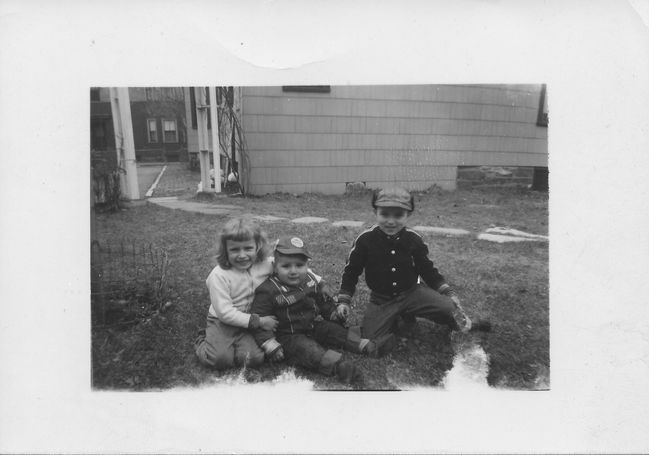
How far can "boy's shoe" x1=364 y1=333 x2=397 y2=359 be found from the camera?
1.47 metres

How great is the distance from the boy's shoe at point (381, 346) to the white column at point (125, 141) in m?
1.23

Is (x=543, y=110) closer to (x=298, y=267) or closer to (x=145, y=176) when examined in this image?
(x=298, y=267)

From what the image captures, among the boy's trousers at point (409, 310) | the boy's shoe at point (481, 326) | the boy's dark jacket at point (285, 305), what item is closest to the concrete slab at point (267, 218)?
the boy's dark jacket at point (285, 305)

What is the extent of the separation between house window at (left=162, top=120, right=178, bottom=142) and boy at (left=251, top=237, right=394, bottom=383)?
1159 mm

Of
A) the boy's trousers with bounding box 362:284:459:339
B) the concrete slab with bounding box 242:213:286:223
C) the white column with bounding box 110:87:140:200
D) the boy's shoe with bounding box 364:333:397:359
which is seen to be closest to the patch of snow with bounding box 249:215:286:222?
the concrete slab with bounding box 242:213:286:223

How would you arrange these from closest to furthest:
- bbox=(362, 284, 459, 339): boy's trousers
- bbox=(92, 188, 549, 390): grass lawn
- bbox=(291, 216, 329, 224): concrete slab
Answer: bbox=(92, 188, 549, 390): grass lawn, bbox=(362, 284, 459, 339): boy's trousers, bbox=(291, 216, 329, 224): concrete slab

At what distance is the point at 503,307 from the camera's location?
1669 mm

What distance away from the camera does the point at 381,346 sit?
4.89 ft

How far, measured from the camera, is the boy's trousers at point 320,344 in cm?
138

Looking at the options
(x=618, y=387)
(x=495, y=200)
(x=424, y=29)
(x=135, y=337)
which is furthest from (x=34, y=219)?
(x=495, y=200)

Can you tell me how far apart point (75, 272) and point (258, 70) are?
101 cm

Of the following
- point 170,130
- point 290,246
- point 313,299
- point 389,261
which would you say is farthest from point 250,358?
point 170,130

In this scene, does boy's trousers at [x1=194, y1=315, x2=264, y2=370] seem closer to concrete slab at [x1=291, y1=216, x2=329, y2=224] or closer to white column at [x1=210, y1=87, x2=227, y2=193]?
concrete slab at [x1=291, y1=216, x2=329, y2=224]

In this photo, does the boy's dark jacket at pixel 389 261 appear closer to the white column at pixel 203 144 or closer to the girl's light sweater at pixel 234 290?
the girl's light sweater at pixel 234 290
